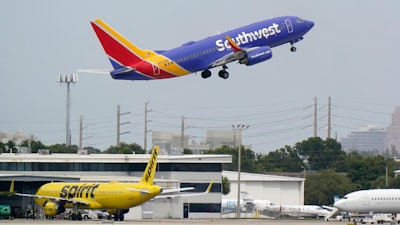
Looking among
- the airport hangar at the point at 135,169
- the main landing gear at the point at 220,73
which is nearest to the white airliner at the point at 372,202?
the airport hangar at the point at 135,169

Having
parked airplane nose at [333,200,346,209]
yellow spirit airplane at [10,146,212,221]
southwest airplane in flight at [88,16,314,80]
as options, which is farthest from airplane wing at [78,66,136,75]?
parked airplane nose at [333,200,346,209]

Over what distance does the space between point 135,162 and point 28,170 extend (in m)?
17.1

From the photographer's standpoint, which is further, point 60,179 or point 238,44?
point 60,179

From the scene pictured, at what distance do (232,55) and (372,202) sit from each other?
43.8 meters

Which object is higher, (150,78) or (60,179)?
(150,78)

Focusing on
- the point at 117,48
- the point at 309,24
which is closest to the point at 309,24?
the point at 309,24

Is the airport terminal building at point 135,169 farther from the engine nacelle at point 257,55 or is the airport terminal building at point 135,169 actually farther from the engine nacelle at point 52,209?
the engine nacelle at point 257,55

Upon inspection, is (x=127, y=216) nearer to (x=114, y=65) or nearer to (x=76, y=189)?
(x=76, y=189)

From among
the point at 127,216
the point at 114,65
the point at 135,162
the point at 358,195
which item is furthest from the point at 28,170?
the point at 114,65

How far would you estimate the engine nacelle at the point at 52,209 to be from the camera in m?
138

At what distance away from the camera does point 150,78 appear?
4739 inches

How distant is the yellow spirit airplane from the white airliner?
3302 cm

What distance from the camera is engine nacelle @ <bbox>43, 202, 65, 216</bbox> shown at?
138 metres

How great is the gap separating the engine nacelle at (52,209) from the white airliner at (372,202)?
42.1m
